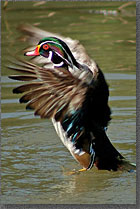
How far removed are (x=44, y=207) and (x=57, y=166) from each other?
1065 millimetres

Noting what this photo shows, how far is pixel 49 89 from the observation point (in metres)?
3.65

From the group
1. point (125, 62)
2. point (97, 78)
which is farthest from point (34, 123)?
point (125, 62)

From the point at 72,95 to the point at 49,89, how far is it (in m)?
0.19

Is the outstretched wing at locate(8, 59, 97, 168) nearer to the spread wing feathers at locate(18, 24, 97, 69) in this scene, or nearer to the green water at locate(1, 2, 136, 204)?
the green water at locate(1, 2, 136, 204)

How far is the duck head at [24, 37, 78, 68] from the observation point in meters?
4.15

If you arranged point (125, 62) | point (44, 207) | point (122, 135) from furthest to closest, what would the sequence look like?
point (125, 62) → point (122, 135) → point (44, 207)

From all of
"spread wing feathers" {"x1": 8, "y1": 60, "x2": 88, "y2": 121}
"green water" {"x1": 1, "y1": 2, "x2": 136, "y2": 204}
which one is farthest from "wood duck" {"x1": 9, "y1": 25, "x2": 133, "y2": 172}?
"green water" {"x1": 1, "y1": 2, "x2": 136, "y2": 204}

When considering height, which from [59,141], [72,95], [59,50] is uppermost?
[59,50]

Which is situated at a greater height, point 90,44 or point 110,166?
point 110,166

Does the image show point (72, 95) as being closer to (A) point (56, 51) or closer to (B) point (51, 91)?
(B) point (51, 91)

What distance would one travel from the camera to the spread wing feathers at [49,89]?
11.8 ft

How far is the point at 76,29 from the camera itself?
10.4m

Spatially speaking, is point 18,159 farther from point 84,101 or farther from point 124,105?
point 124,105

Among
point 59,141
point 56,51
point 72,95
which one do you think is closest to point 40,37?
point 56,51
